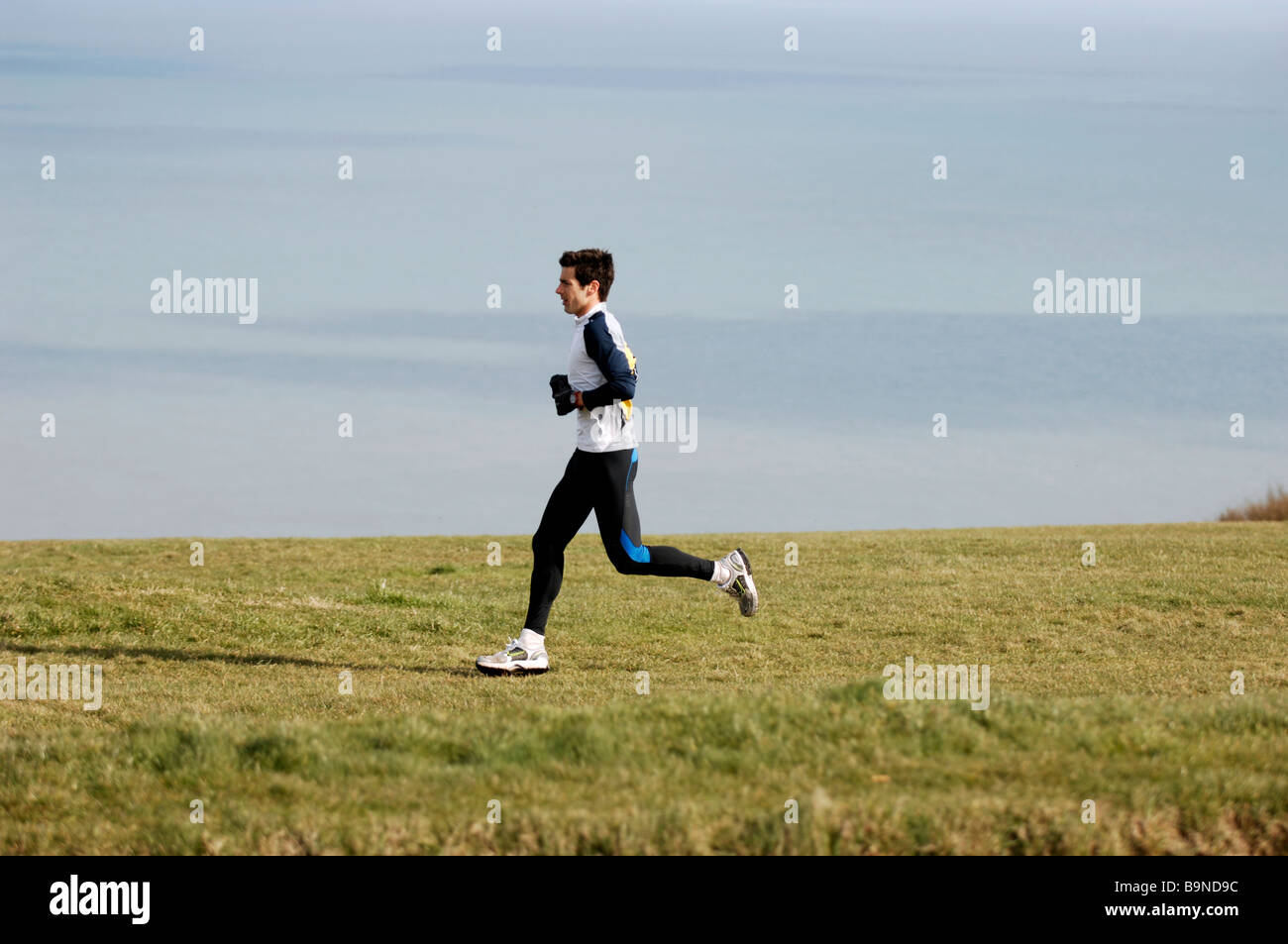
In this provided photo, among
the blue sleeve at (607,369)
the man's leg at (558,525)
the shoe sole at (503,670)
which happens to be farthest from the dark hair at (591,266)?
the shoe sole at (503,670)

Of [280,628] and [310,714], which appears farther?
[280,628]

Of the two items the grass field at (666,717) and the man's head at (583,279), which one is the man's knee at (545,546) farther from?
the man's head at (583,279)

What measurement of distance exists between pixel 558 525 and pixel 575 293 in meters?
1.79

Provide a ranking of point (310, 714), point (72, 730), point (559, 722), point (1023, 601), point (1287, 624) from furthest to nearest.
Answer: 1. point (1023, 601)
2. point (1287, 624)
3. point (310, 714)
4. point (72, 730)
5. point (559, 722)

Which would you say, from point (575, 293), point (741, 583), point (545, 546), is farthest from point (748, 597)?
point (575, 293)

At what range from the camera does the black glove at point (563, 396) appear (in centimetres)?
1002

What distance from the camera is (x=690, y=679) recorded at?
1080 centimetres

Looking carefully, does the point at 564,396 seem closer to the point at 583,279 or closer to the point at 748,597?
the point at 583,279

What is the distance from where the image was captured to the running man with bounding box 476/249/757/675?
9984 millimetres

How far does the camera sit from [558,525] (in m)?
10.3
